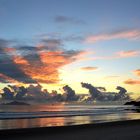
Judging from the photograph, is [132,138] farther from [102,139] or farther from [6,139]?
[6,139]

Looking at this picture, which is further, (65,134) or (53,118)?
(53,118)

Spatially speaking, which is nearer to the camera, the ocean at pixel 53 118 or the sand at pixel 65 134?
the sand at pixel 65 134

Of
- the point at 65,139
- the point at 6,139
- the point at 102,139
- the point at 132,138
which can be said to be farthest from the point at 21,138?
the point at 132,138

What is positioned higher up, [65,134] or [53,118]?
[53,118]

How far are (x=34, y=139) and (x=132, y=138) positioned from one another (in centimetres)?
657

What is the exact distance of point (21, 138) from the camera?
22.1m

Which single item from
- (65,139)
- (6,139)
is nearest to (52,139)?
(65,139)

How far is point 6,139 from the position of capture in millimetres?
21344

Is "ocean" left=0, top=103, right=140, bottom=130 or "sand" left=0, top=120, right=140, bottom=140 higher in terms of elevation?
"ocean" left=0, top=103, right=140, bottom=130

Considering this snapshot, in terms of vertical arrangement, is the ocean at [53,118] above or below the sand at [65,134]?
above

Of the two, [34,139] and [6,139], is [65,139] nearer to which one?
[34,139]

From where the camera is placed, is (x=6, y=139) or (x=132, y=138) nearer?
(x=6, y=139)

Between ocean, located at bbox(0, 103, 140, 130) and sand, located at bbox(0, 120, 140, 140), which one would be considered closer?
sand, located at bbox(0, 120, 140, 140)

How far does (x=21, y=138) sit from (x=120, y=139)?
6424 millimetres
